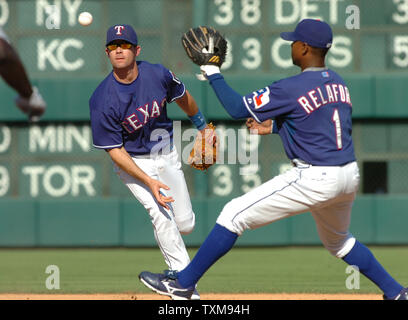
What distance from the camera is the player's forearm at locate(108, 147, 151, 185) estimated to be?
18.8ft

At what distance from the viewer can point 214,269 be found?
31.8ft

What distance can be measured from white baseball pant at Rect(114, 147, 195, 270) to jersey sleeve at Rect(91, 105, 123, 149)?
28 centimetres

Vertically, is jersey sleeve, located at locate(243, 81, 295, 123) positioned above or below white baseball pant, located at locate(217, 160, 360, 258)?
above

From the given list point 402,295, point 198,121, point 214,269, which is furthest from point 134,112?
point 214,269

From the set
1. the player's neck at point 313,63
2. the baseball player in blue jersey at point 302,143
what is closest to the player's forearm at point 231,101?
the baseball player in blue jersey at point 302,143

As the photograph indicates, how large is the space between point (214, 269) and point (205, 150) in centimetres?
365

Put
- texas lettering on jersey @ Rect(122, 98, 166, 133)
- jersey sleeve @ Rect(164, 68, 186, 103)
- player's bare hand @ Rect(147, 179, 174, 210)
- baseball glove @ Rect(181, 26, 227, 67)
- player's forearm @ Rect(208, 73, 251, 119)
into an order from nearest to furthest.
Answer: player's forearm @ Rect(208, 73, 251, 119)
baseball glove @ Rect(181, 26, 227, 67)
player's bare hand @ Rect(147, 179, 174, 210)
texas lettering on jersey @ Rect(122, 98, 166, 133)
jersey sleeve @ Rect(164, 68, 186, 103)

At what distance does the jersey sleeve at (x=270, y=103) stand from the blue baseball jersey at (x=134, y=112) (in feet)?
3.49

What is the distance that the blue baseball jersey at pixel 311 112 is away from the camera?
16.8ft

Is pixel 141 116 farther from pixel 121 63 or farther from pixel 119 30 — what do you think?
pixel 119 30

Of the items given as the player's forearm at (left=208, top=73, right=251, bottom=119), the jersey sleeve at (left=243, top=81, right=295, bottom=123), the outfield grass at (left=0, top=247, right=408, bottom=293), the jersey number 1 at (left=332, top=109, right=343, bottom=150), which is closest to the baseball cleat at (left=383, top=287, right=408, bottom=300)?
the jersey number 1 at (left=332, top=109, right=343, bottom=150)

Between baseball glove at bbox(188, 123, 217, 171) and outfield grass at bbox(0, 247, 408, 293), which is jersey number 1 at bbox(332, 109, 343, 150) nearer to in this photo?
baseball glove at bbox(188, 123, 217, 171)

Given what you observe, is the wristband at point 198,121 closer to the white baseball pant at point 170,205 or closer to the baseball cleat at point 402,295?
the white baseball pant at point 170,205

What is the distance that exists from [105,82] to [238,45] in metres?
6.74
